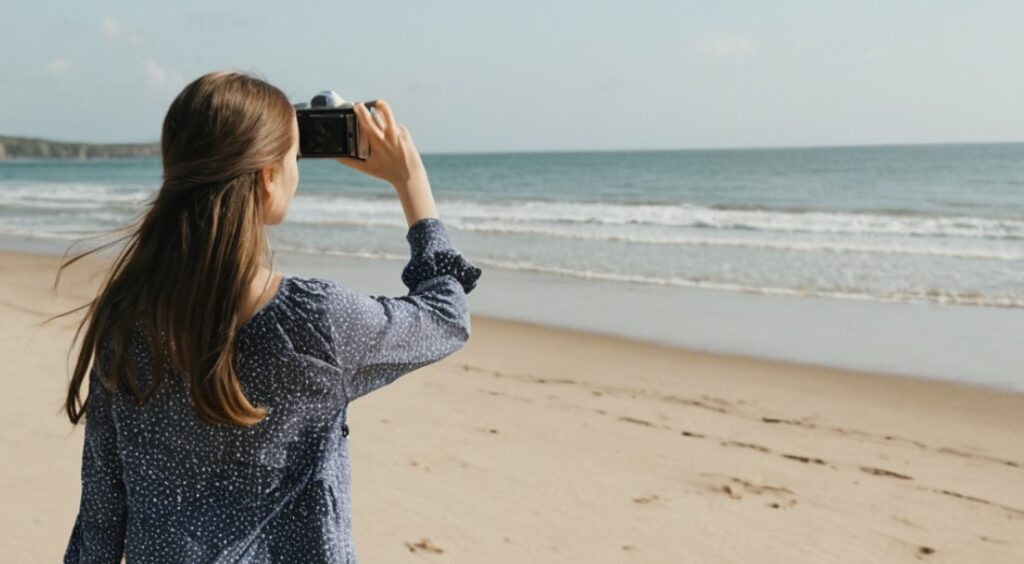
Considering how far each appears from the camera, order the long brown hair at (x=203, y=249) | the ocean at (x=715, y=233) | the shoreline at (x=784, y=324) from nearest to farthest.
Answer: the long brown hair at (x=203, y=249) → the shoreline at (x=784, y=324) → the ocean at (x=715, y=233)

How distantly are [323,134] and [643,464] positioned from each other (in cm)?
364

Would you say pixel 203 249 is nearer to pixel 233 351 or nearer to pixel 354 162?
pixel 233 351

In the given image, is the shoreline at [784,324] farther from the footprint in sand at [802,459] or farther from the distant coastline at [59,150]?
the distant coastline at [59,150]

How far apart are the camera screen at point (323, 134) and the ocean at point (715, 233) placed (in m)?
0.30

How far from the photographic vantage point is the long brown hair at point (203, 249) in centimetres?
128

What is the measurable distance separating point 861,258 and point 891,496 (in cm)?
964

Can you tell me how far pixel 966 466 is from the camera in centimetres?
502

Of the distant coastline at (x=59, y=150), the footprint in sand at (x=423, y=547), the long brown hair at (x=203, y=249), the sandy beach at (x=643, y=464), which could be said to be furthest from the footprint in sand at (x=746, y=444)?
the distant coastline at (x=59, y=150)

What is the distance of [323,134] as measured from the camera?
1.48m

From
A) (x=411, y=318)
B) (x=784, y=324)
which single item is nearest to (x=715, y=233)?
(x=784, y=324)

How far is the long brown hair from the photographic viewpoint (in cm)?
128

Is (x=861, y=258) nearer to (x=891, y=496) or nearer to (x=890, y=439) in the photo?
(x=890, y=439)

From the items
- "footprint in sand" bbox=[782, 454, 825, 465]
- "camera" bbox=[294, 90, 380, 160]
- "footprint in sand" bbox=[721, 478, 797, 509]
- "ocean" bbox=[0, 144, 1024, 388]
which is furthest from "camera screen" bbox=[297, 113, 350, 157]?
"footprint in sand" bbox=[782, 454, 825, 465]

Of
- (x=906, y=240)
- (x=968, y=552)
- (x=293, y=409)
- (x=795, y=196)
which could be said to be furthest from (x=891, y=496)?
(x=795, y=196)
